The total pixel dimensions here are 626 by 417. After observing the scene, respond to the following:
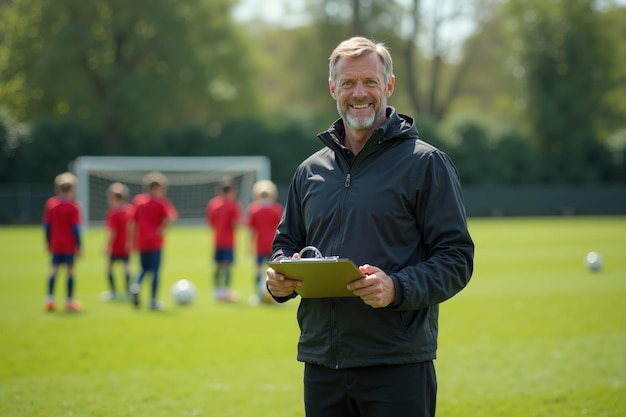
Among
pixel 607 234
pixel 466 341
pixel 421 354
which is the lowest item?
pixel 607 234

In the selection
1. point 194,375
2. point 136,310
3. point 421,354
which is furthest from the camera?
point 136,310

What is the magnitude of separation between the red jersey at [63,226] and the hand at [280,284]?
9563 mm

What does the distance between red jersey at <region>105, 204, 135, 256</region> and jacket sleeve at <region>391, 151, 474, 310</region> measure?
11.5m

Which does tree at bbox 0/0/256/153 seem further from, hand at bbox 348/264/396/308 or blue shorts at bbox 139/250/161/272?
hand at bbox 348/264/396/308

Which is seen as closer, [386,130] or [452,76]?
[386,130]

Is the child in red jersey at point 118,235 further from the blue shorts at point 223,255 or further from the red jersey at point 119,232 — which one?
the blue shorts at point 223,255

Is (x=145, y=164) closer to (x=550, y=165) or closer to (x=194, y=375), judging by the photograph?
(x=550, y=165)

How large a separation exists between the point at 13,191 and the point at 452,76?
34468 mm

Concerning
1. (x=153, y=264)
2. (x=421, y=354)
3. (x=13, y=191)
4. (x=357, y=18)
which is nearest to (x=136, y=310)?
(x=153, y=264)

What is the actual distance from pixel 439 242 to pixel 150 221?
986cm

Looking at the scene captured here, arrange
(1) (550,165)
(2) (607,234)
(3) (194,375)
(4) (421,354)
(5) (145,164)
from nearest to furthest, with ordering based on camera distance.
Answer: (4) (421,354) < (3) (194,375) < (2) (607,234) < (5) (145,164) < (1) (550,165)

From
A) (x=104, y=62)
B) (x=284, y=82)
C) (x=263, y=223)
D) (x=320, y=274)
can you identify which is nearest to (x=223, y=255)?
(x=263, y=223)

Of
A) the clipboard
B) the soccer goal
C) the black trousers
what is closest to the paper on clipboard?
the clipboard

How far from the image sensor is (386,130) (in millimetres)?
3539
